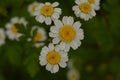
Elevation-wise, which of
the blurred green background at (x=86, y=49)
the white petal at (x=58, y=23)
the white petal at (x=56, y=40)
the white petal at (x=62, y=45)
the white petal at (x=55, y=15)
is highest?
the white petal at (x=55, y=15)

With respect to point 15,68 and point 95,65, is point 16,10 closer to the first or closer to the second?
point 15,68

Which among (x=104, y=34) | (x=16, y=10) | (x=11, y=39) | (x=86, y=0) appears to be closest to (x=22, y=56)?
(x=11, y=39)

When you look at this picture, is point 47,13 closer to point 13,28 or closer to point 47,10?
point 47,10

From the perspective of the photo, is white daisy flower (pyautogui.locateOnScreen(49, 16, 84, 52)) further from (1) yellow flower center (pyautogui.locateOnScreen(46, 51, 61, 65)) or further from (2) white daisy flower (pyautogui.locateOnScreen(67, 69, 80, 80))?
(2) white daisy flower (pyautogui.locateOnScreen(67, 69, 80, 80))

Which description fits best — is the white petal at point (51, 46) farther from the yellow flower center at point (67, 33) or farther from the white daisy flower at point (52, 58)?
the yellow flower center at point (67, 33)

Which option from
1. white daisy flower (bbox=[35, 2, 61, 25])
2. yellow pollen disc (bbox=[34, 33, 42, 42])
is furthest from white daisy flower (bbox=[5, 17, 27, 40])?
white daisy flower (bbox=[35, 2, 61, 25])

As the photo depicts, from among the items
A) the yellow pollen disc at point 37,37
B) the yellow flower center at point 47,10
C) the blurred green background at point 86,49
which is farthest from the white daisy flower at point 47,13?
the yellow pollen disc at point 37,37
